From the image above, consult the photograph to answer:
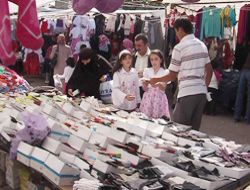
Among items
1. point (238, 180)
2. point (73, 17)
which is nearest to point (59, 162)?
point (238, 180)

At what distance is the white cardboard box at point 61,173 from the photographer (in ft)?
7.52

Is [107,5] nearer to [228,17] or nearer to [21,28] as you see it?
[21,28]

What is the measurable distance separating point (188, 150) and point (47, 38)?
288 inches

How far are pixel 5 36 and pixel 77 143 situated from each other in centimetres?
95

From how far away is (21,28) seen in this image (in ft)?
6.98

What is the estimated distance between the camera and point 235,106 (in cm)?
691

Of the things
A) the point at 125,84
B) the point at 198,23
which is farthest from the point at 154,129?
the point at 198,23

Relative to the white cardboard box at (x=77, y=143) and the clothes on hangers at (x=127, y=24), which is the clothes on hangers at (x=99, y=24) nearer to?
the clothes on hangers at (x=127, y=24)

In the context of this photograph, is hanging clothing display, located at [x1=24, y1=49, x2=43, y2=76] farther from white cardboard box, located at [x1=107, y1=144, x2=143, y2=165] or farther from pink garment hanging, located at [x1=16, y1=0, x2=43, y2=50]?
pink garment hanging, located at [x1=16, y1=0, x2=43, y2=50]

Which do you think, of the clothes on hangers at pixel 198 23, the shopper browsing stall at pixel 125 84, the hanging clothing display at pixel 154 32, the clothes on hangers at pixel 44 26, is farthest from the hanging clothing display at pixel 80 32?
the shopper browsing stall at pixel 125 84

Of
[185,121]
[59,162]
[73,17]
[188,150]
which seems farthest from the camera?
[73,17]

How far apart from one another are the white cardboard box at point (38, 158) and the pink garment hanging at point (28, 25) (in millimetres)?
734

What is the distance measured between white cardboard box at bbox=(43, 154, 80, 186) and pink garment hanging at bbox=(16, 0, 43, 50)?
2.31 ft

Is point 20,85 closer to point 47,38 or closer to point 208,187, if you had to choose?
point 208,187
